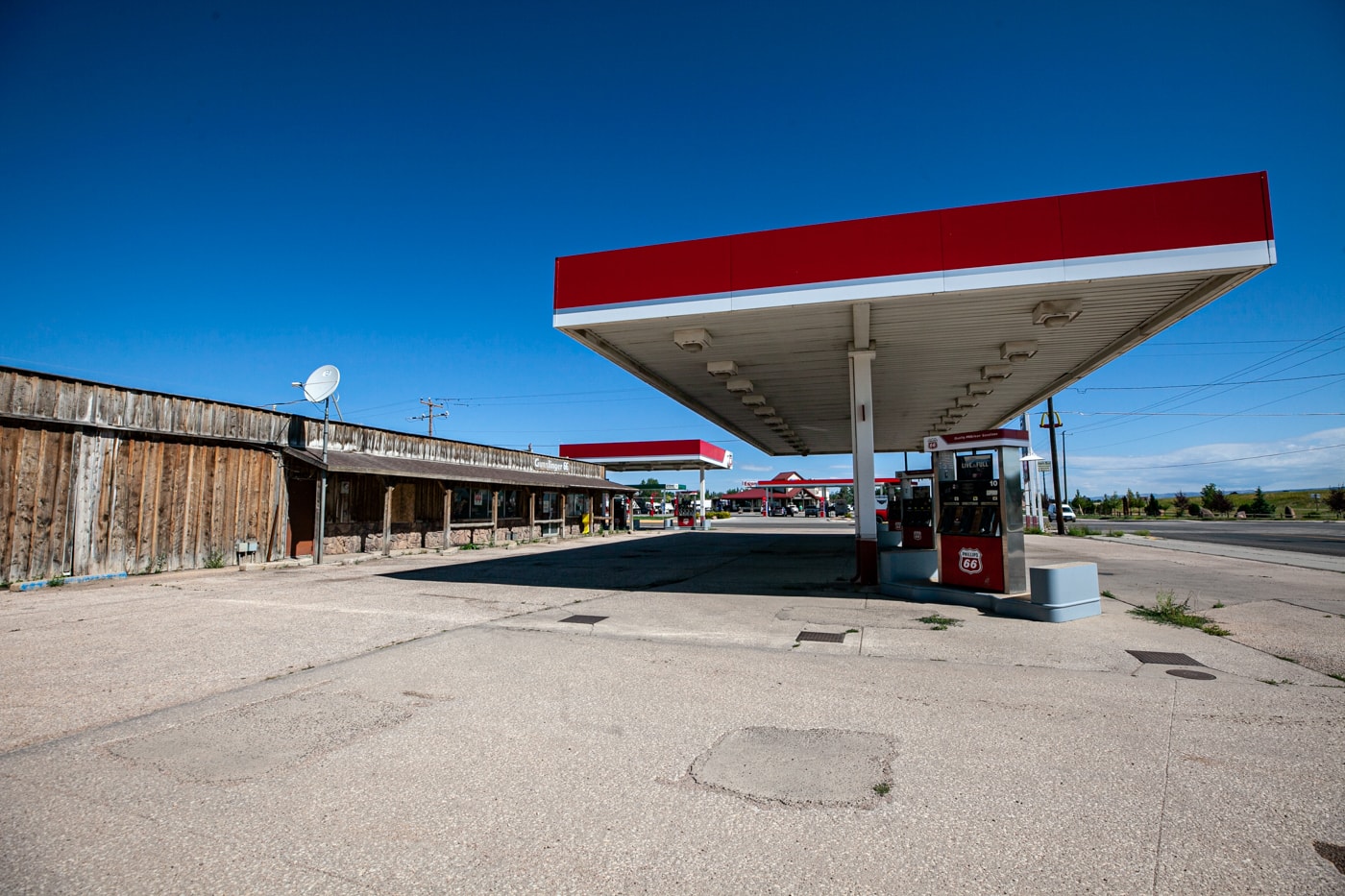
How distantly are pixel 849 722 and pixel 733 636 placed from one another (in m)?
3.30

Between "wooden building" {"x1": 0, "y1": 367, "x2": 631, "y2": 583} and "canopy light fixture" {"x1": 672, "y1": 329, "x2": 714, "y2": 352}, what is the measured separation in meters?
11.1

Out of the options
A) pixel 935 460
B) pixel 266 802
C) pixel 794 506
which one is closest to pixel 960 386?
pixel 935 460

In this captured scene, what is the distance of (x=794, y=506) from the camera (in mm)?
84500

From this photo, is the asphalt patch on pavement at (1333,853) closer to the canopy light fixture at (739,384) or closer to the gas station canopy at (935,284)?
the gas station canopy at (935,284)

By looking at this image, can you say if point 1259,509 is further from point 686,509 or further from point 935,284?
point 935,284

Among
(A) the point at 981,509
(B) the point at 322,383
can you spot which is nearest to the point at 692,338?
(A) the point at 981,509

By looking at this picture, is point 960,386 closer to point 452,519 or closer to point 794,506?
point 452,519

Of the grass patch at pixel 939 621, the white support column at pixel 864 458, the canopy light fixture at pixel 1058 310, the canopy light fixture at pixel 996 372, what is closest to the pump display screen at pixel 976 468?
the white support column at pixel 864 458

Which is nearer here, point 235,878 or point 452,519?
point 235,878

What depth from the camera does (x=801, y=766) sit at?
395 centimetres

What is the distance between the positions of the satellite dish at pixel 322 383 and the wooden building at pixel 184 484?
1.36m

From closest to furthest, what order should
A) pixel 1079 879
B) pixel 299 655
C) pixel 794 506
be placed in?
pixel 1079 879, pixel 299 655, pixel 794 506

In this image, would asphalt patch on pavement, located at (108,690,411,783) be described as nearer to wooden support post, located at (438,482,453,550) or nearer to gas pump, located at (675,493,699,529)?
wooden support post, located at (438,482,453,550)

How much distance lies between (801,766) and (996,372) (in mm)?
14570
